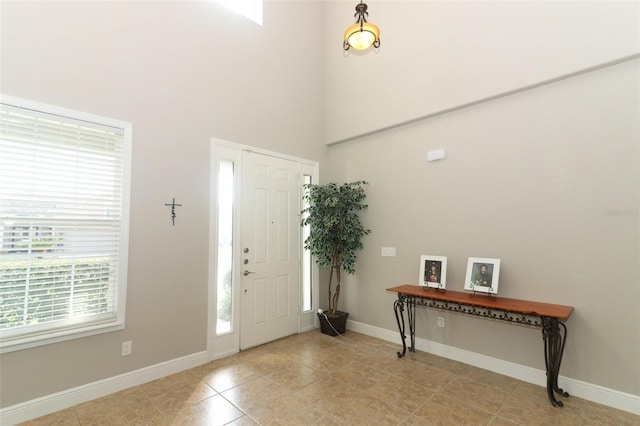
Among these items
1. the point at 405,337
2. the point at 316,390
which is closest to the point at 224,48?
the point at 316,390

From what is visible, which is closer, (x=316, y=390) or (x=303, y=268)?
(x=316, y=390)

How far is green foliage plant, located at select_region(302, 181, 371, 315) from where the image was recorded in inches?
159

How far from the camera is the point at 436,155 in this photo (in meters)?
3.59

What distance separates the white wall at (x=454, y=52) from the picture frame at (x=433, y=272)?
176cm

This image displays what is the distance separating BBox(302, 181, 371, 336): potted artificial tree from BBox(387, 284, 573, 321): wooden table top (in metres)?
0.97

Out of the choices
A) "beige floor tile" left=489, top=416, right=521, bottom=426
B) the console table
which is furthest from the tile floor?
the console table

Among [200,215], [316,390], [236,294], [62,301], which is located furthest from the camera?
[236,294]

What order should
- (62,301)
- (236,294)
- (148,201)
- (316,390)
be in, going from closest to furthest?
(62,301) → (316,390) → (148,201) → (236,294)

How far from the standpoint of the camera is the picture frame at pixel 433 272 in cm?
334

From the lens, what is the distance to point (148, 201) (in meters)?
2.94

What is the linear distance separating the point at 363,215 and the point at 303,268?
1187 millimetres

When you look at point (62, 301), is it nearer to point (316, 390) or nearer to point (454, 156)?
point (316, 390)

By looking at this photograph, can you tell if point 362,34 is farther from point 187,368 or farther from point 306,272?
point 187,368

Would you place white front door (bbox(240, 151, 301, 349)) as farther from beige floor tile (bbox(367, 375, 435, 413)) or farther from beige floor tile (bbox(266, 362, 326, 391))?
beige floor tile (bbox(367, 375, 435, 413))
